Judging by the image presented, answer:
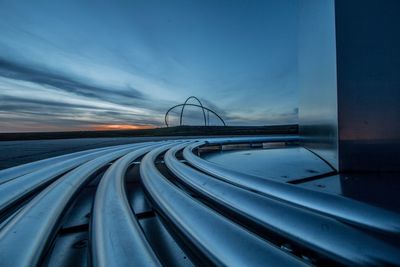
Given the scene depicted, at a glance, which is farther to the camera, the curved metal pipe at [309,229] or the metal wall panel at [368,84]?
the metal wall panel at [368,84]

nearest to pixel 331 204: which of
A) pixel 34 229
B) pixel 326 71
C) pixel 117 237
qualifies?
pixel 117 237

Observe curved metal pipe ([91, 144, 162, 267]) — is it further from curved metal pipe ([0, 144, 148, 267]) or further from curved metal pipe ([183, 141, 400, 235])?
curved metal pipe ([183, 141, 400, 235])

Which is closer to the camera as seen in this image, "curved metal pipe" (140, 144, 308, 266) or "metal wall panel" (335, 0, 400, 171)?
"curved metal pipe" (140, 144, 308, 266)

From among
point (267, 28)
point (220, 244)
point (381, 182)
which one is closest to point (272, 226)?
point (220, 244)

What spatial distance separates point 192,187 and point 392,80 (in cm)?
131

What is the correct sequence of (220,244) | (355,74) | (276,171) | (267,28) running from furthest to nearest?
(267,28), (276,171), (355,74), (220,244)

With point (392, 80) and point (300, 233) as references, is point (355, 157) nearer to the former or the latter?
point (392, 80)

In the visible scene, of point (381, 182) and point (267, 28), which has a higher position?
point (267, 28)

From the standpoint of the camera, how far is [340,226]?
1.49 ft

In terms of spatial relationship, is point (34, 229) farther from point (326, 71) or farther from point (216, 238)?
point (326, 71)

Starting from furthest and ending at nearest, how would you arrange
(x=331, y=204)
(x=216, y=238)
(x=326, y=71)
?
(x=326, y=71) < (x=331, y=204) < (x=216, y=238)

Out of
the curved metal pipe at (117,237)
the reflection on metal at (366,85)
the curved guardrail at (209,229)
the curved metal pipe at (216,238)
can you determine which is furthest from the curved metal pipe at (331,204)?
the reflection on metal at (366,85)

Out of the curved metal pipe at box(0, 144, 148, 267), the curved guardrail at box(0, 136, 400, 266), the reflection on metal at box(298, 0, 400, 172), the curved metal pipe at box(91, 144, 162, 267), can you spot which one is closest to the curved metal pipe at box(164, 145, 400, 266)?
the curved guardrail at box(0, 136, 400, 266)

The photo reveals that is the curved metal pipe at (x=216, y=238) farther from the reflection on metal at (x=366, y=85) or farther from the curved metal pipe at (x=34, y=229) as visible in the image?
the reflection on metal at (x=366, y=85)
